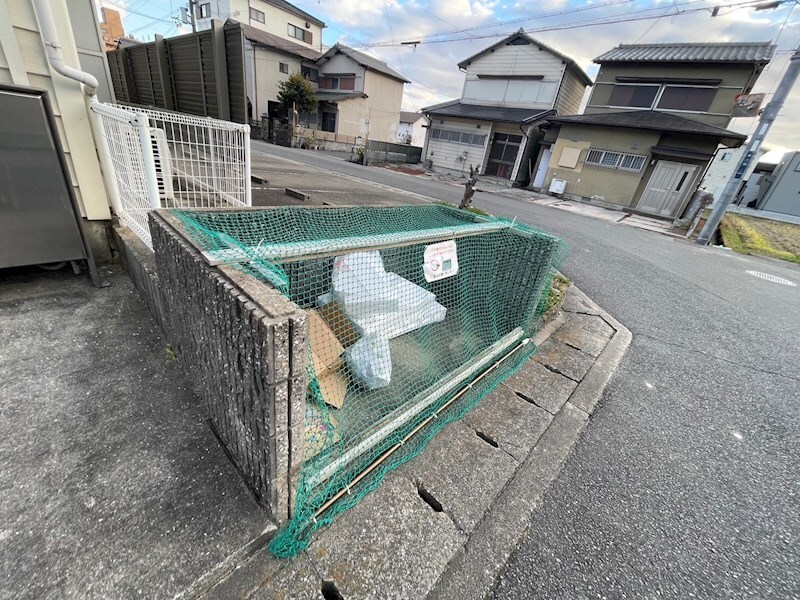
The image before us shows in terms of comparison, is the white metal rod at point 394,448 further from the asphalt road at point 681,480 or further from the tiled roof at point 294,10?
the tiled roof at point 294,10

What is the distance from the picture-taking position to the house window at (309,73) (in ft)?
91.9

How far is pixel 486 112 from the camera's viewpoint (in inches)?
733

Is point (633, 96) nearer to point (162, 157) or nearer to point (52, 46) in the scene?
point (162, 157)

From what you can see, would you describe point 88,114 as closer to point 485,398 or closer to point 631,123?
point 485,398

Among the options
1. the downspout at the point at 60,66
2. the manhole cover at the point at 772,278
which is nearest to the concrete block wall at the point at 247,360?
the downspout at the point at 60,66

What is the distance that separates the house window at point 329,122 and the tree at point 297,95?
10.3 ft

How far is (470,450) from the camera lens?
180 cm

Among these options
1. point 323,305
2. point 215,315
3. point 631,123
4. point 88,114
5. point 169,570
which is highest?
point 631,123

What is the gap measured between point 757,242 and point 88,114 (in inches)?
603

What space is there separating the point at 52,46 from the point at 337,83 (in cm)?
3104

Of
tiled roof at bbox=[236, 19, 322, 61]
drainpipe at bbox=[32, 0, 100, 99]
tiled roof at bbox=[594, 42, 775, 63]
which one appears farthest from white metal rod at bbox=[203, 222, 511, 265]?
tiled roof at bbox=[236, 19, 322, 61]

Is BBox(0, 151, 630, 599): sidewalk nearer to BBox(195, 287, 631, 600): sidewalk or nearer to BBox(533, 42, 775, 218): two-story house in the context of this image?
BBox(195, 287, 631, 600): sidewalk

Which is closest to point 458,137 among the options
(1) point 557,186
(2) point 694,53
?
(1) point 557,186

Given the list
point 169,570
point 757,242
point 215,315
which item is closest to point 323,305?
point 215,315
